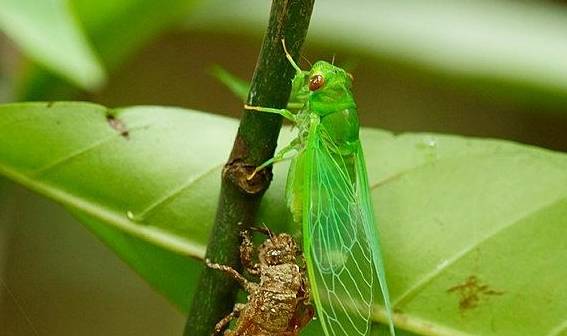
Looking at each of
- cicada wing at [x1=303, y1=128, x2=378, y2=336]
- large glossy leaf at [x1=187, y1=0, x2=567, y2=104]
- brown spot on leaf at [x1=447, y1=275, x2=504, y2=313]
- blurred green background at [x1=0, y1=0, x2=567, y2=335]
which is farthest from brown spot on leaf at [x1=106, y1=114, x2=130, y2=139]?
large glossy leaf at [x1=187, y1=0, x2=567, y2=104]

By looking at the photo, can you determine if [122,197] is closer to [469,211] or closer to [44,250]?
[469,211]

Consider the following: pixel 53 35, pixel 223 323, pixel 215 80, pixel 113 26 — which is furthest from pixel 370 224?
pixel 215 80

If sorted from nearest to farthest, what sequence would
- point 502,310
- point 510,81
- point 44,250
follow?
point 502,310
point 510,81
point 44,250

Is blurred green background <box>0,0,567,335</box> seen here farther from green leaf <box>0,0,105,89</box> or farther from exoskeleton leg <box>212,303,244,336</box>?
exoskeleton leg <box>212,303,244,336</box>

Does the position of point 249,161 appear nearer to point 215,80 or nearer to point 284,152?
point 284,152

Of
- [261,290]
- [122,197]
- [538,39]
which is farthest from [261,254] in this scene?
[538,39]

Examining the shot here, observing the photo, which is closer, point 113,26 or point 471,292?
point 471,292
